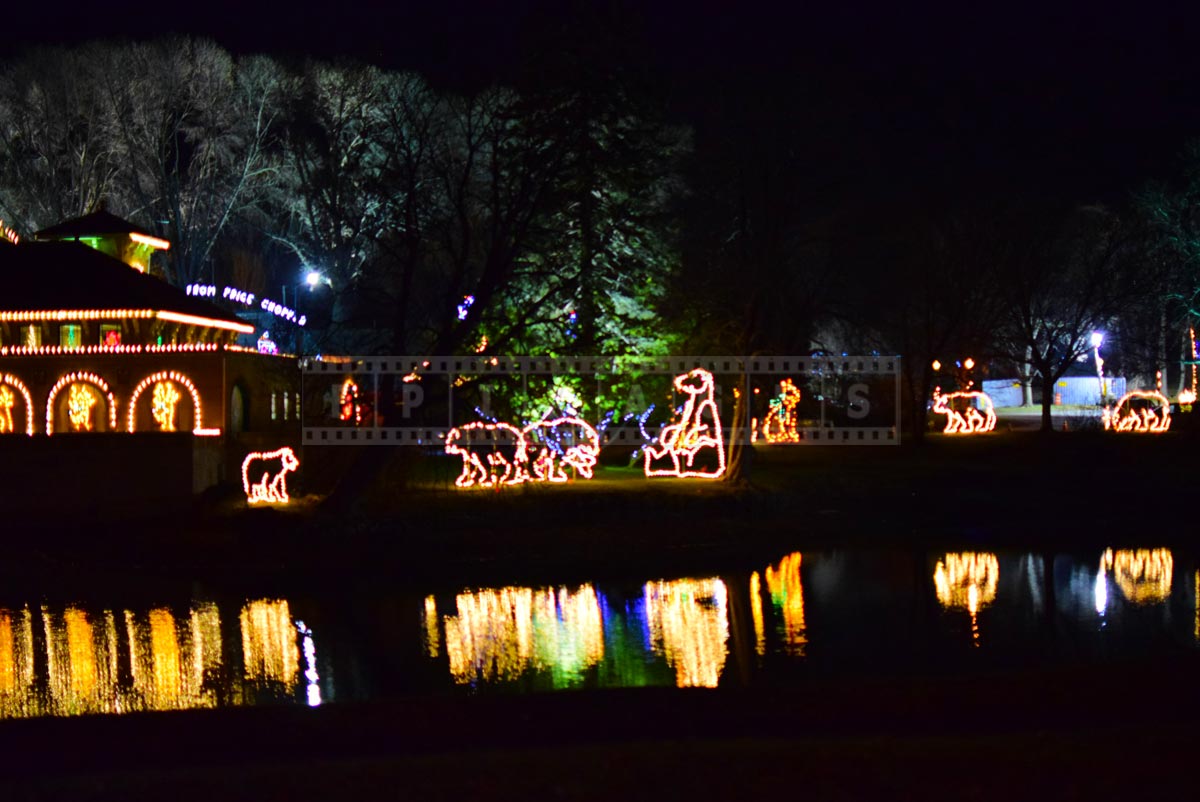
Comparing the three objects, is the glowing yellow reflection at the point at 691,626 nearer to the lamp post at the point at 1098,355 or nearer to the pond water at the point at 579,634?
the pond water at the point at 579,634

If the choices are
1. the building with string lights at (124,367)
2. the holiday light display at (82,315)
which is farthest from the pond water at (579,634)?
the holiday light display at (82,315)

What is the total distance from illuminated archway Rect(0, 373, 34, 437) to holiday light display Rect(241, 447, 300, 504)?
6.11 m

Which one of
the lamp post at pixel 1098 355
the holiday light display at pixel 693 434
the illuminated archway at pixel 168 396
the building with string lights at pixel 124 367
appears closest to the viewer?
the building with string lights at pixel 124 367

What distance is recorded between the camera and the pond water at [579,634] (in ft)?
49.4

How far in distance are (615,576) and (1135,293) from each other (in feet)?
134

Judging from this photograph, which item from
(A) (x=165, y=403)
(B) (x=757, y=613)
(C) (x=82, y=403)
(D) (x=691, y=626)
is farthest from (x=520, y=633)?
(C) (x=82, y=403)

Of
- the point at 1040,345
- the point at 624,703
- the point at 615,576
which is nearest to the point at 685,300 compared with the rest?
the point at 615,576

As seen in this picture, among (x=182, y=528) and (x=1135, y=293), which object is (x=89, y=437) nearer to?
(x=182, y=528)

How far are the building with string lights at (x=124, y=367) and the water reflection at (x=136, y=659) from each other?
8556 mm

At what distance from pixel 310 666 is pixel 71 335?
21142mm

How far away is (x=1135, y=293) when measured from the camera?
56.4 m

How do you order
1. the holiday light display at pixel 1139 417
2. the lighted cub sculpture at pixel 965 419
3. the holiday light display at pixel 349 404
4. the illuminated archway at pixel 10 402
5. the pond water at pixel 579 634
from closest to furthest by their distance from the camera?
the pond water at pixel 579 634
the illuminated archway at pixel 10 402
the holiday light display at pixel 349 404
the holiday light display at pixel 1139 417
the lighted cub sculpture at pixel 965 419

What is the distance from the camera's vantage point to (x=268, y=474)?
3077cm

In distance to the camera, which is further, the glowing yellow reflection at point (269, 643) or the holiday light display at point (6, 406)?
the holiday light display at point (6, 406)
